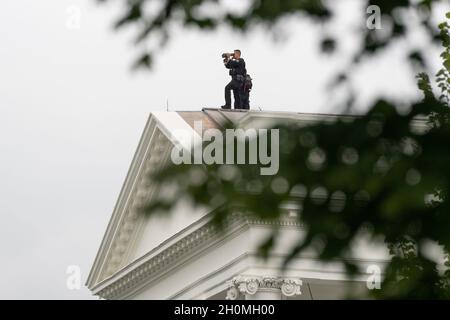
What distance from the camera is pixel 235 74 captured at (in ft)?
127

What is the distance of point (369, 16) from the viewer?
6621 mm

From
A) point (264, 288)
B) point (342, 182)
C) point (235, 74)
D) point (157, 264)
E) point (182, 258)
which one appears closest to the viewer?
point (342, 182)

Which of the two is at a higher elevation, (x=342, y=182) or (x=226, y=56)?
(x=226, y=56)

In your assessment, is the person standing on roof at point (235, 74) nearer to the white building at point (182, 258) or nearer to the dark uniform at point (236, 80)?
the dark uniform at point (236, 80)

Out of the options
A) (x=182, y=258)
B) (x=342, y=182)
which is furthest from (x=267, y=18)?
(x=182, y=258)

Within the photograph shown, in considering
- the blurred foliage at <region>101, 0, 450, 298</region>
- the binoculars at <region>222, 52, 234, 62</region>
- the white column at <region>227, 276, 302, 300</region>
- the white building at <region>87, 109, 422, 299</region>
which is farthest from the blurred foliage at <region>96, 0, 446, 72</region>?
the binoculars at <region>222, 52, 234, 62</region>

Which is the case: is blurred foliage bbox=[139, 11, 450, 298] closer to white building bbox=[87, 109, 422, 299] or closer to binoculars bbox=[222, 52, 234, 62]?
white building bbox=[87, 109, 422, 299]

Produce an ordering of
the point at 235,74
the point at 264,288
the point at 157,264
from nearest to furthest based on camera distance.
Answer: the point at 264,288 → the point at 235,74 → the point at 157,264

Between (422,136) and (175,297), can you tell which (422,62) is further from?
(175,297)

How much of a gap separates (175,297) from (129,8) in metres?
32.2

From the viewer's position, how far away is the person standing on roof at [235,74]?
127 ft

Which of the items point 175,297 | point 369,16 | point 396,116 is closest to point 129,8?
point 369,16

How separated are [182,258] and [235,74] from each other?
504 cm

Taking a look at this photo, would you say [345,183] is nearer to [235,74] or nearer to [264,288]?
[264,288]
